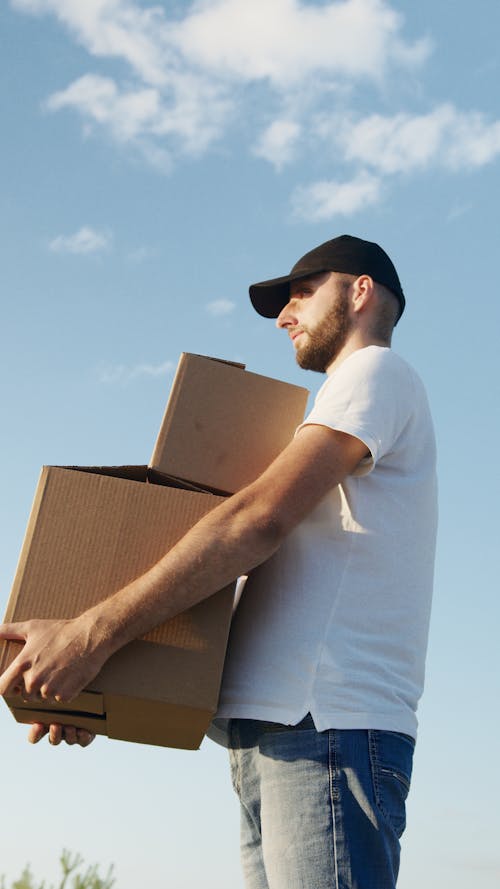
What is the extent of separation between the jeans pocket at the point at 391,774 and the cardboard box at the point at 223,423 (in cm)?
73

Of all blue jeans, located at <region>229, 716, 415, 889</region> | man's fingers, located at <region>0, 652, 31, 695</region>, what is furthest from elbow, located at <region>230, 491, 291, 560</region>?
man's fingers, located at <region>0, 652, 31, 695</region>

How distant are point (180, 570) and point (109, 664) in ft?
0.89

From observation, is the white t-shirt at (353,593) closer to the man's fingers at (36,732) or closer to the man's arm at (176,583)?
the man's arm at (176,583)

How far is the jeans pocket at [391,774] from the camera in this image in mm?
2131

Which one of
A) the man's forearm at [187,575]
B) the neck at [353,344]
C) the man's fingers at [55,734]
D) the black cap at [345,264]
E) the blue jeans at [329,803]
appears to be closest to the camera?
the blue jeans at [329,803]

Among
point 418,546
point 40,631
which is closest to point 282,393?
point 418,546

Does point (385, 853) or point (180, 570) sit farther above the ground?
point (180, 570)

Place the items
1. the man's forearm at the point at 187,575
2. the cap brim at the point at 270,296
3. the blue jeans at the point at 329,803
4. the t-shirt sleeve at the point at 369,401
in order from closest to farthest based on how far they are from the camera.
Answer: the blue jeans at the point at 329,803, the man's forearm at the point at 187,575, the t-shirt sleeve at the point at 369,401, the cap brim at the point at 270,296

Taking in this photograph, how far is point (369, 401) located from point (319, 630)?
0.56 meters

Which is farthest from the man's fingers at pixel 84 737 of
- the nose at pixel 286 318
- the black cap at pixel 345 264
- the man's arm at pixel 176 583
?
the black cap at pixel 345 264

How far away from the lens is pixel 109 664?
2.21 metres

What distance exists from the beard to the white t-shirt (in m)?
0.22

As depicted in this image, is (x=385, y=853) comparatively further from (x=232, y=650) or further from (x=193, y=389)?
(x=193, y=389)

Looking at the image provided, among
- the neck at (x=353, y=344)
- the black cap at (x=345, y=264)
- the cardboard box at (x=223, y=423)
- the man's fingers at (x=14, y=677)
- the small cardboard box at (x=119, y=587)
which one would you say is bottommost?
the man's fingers at (x=14, y=677)
